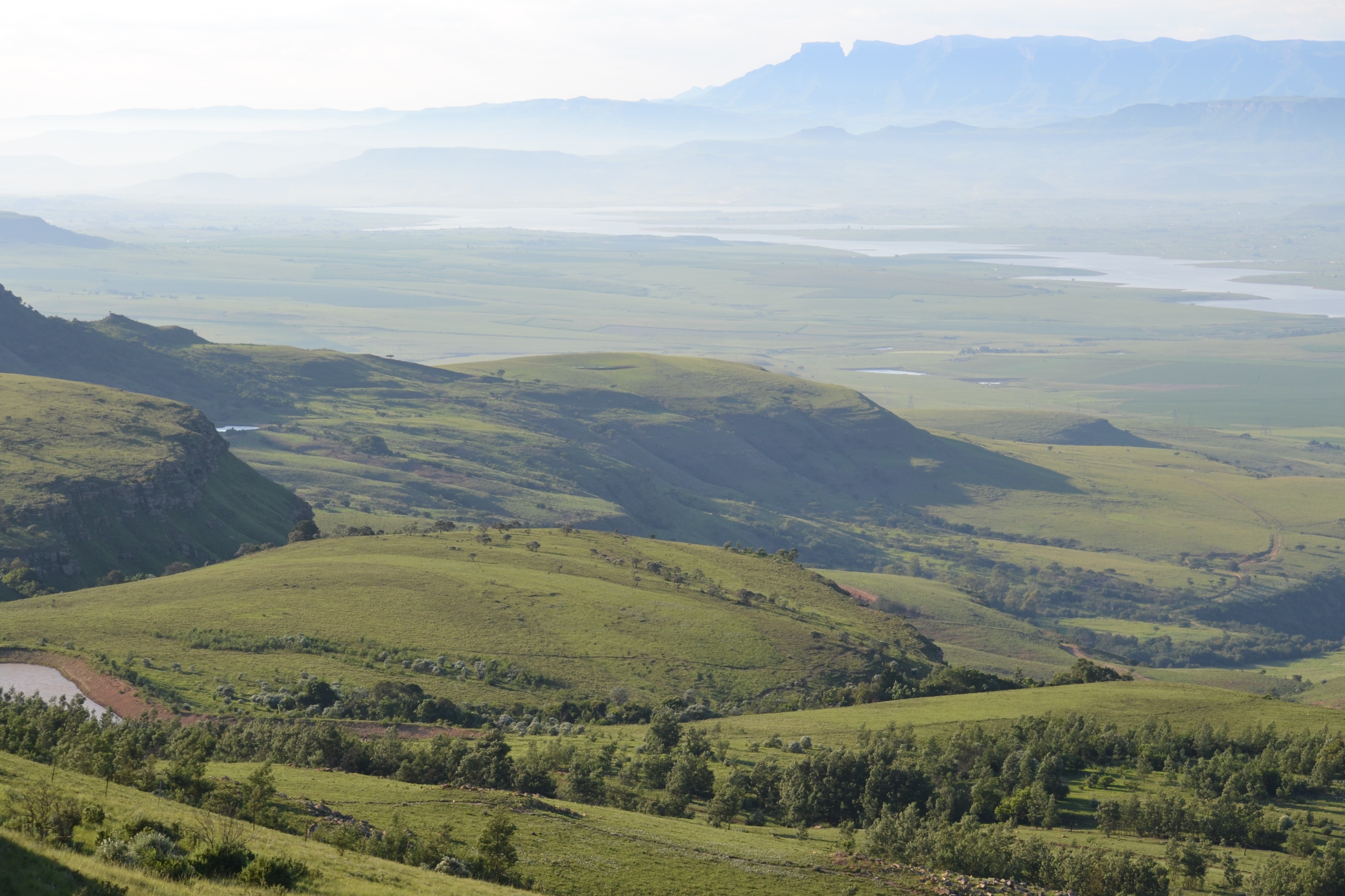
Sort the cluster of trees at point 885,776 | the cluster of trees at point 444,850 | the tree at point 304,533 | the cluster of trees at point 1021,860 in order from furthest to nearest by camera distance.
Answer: the tree at point 304,533, the cluster of trees at point 885,776, the cluster of trees at point 1021,860, the cluster of trees at point 444,850

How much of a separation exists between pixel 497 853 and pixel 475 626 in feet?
149

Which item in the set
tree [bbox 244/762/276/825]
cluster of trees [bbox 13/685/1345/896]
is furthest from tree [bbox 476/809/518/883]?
tree [bbox 244/762/276/825]

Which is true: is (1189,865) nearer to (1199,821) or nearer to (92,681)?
(1199,821)

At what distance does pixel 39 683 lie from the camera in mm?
59250

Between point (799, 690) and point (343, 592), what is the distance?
29.3m

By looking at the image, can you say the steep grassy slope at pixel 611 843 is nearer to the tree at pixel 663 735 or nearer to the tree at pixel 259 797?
the tree at pixel 259 797

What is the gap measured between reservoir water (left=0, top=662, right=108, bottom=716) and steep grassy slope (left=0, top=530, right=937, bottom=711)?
255 cm

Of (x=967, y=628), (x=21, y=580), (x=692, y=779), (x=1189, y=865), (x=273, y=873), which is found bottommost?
(x=967, y=628)

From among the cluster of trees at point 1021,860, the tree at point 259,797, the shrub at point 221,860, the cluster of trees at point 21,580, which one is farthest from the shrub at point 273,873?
the cluster of trees at point 21,580

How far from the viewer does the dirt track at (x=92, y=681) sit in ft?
186

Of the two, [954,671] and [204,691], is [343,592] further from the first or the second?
[954,671]

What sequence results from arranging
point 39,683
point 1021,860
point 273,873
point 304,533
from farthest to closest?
point 304,533
point 39,683
point 1021,860
point 273,873

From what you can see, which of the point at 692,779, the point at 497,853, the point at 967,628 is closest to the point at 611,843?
the point at 497,853

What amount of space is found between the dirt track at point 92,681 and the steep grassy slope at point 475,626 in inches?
50.6
